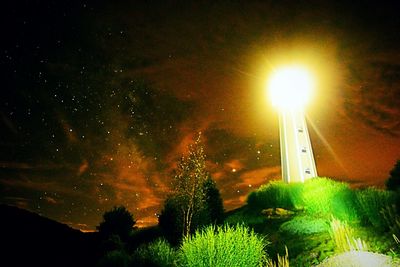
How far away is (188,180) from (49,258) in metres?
10.9

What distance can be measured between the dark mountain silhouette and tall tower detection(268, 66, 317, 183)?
14.4 m

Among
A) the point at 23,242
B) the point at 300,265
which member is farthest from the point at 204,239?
the point at 23,242

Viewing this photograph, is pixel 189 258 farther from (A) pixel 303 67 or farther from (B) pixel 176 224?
(A) pixel 303 67

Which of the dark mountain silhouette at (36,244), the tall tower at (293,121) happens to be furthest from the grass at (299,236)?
the dark mountain silhouette at (36,244)

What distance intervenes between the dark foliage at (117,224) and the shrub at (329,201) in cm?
1268

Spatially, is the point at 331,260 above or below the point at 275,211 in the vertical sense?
below

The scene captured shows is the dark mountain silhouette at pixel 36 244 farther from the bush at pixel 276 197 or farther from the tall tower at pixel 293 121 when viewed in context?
the tall tower at pixel 293 121

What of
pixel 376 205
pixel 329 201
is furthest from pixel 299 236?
pixel 329 201

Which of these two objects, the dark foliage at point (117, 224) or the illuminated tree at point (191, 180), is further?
the dark foliage at point (117, 224)

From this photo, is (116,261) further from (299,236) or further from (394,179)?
(394,179)

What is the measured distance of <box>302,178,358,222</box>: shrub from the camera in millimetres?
12602

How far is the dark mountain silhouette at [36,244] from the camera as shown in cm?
1819

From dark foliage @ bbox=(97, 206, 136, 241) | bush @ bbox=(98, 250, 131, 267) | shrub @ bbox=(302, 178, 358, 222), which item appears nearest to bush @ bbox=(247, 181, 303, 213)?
shrub @ bbox=(302, 178, 358, 222)

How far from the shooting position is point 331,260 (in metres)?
7.80
